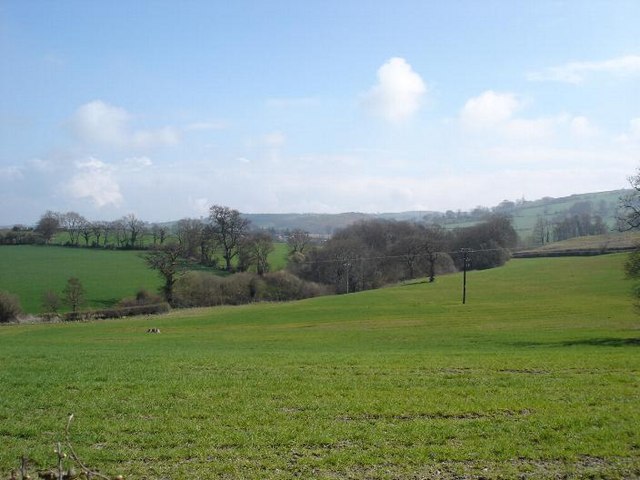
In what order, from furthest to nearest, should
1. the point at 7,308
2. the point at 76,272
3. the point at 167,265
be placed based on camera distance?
the point at 76,272 < the point at 167,265 < the point at 7,308

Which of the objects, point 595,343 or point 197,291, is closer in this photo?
point 595,343

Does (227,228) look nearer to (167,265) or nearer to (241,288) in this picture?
(241,288)

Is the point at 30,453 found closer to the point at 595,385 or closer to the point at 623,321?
the point at 595,385

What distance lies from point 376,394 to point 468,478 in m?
4.64

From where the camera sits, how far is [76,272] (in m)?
92.5

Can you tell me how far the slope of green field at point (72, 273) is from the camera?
7950cm

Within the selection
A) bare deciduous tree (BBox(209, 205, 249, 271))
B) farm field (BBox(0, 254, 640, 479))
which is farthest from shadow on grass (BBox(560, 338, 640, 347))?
bare deciduous tree (BBox(209, 205, 249, 271))

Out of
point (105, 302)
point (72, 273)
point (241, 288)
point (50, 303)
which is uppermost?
point (72, 273)

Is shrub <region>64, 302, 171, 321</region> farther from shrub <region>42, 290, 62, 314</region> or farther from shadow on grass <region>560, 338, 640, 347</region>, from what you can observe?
shadow on grass <region>560, 338, 640, 347</region>

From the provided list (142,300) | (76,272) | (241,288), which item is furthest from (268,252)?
(76,272)

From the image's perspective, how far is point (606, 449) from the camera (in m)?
8.83

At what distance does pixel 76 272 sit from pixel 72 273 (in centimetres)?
79

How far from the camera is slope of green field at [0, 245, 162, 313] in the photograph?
261ft

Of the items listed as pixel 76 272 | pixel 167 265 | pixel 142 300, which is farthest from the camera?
pixel 76 272
